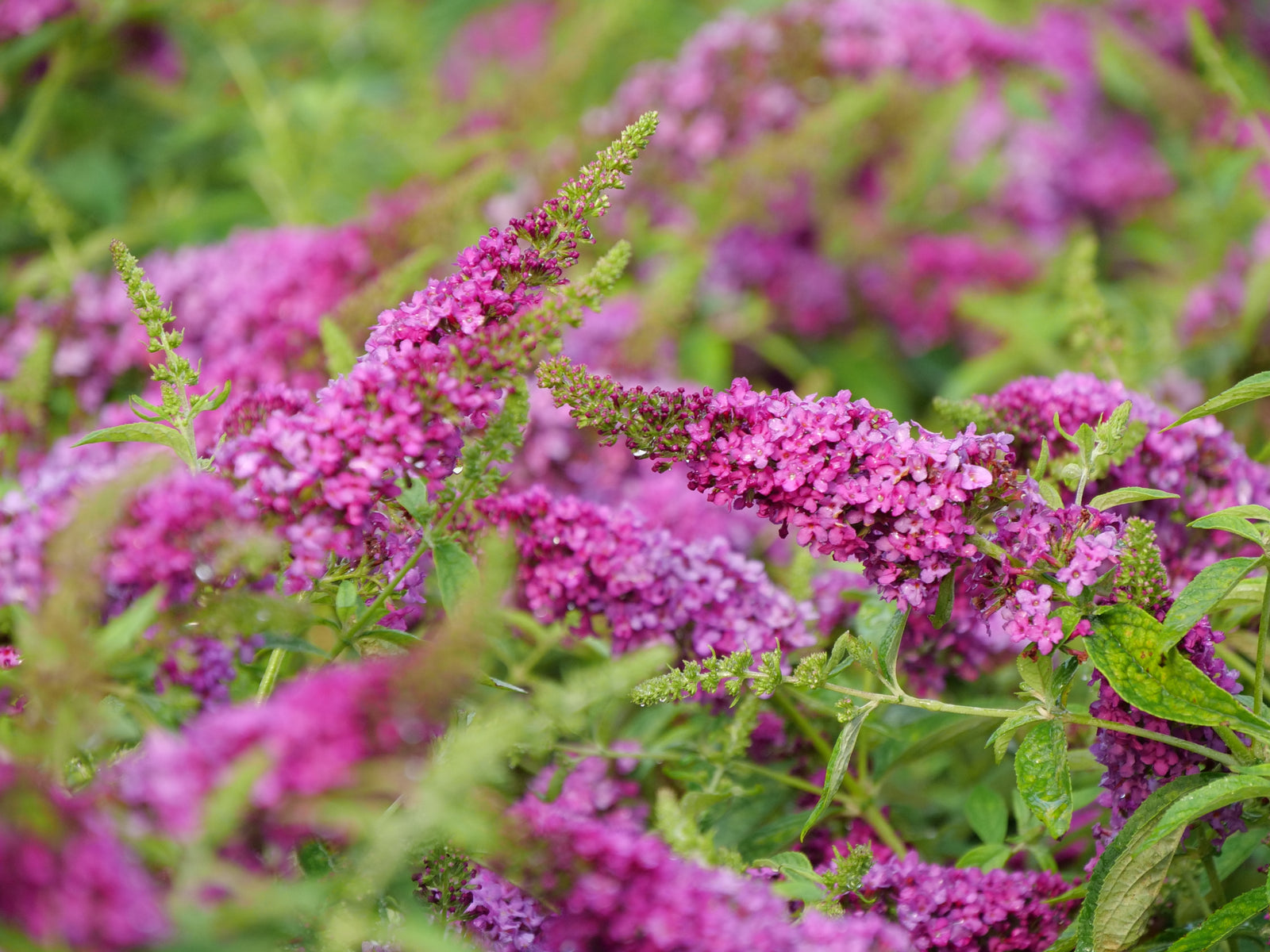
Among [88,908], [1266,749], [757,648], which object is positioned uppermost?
[88,908]

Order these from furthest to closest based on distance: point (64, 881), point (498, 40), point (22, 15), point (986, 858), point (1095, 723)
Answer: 1. point (498, 40)
2. point (22, 15)
3. point (986, 858)
4. point (1095, 723)
5. point (64, 881)

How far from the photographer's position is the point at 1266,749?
1.23m

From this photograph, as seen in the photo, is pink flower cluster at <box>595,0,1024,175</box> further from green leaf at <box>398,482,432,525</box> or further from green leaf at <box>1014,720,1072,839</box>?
green leaf at <box>1014,720,1072,839</box>

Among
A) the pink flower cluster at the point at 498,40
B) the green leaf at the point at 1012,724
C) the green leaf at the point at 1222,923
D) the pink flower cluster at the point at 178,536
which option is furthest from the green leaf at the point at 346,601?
the pink flower cluster at the point at 498,40

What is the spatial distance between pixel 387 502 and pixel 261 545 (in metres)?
0.27

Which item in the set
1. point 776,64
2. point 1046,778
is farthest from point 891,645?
point 776,64

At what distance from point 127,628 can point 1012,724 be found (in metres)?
0.87

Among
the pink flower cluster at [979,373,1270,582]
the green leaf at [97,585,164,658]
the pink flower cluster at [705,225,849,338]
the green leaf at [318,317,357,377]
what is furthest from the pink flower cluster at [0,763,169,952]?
the pink flower cluster at [705,225,849,338]

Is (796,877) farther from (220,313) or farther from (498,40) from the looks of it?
(498,40)

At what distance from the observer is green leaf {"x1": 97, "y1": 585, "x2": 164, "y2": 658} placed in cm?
95

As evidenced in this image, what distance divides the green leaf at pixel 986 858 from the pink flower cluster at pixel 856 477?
1.36ft

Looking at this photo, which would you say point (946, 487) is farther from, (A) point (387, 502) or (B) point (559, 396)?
(A) point (387, 502)

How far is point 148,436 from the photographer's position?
1256 mm

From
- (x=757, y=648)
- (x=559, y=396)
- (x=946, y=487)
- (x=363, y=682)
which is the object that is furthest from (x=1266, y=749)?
(x=363, y=682)
